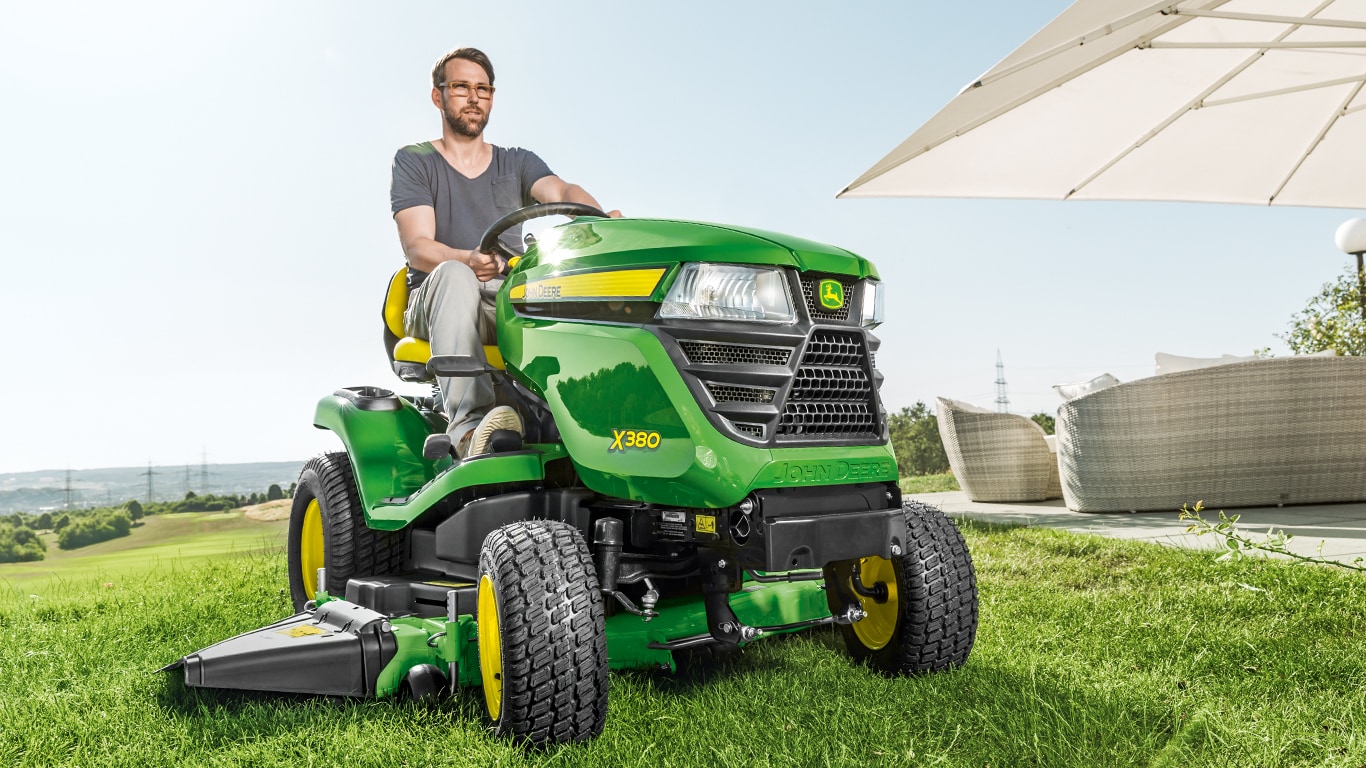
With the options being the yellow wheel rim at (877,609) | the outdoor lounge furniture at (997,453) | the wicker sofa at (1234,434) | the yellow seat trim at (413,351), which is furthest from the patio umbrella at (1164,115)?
the yellow seat trim at (413,351)

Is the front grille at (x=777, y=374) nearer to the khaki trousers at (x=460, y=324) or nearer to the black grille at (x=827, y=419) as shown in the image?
the black grille at (x=827, y=419)

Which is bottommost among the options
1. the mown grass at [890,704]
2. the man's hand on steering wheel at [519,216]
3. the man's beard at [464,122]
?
the mown grass at [890,704]

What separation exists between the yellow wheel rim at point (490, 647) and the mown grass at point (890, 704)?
0.08 metres

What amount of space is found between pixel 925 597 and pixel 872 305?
0.70 metres

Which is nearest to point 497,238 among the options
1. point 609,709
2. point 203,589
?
point 609,709

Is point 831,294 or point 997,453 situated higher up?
point 831,294

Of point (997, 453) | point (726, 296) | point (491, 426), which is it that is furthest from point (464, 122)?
point (997, 453)

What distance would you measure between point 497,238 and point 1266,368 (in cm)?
439

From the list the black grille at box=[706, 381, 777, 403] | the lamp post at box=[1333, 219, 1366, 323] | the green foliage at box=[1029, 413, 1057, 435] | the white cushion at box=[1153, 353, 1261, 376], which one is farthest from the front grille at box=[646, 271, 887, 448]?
the green foliage at box=[1029, 413, 1057, 435]

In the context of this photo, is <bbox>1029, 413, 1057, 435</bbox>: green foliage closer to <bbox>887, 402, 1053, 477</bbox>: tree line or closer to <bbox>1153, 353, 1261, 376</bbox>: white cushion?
<bbox>887, 402, 1053, 477</bbox>: tree line

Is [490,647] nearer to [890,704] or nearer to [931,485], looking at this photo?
[890,704]

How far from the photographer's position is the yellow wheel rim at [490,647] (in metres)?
1.94

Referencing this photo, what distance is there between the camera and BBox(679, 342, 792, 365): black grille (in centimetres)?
186

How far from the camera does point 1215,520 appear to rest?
508 centimetres
